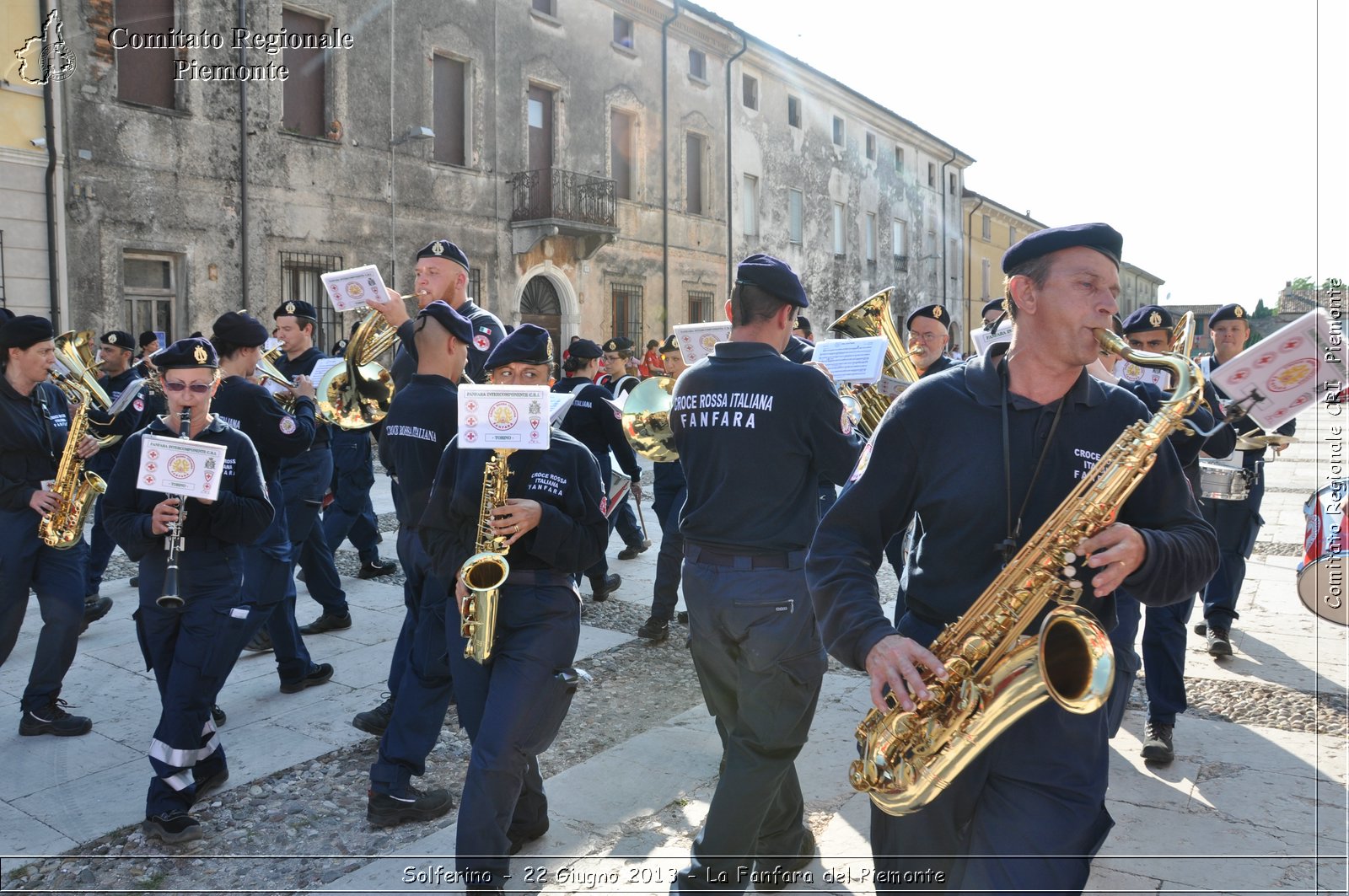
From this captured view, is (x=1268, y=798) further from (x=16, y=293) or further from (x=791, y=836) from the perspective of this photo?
(x=16, y=293)

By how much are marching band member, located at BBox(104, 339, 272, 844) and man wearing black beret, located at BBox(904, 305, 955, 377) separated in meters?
4.28

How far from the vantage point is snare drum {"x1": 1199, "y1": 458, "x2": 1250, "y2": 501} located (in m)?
5.34

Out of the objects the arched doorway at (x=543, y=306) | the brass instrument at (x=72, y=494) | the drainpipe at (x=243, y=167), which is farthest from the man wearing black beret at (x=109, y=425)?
the arched doorway at (x=543, y=306)

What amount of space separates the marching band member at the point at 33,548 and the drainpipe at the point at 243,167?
11.2m

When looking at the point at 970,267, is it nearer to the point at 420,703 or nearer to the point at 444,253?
the point at 444,253

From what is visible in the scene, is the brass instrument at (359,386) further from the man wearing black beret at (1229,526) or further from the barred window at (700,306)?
the barred window at (700,306)

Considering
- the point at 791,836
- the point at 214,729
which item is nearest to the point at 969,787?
the point at 791,836

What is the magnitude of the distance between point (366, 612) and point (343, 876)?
3.94 metres

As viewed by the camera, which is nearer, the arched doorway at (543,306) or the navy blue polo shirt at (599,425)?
the navy blue polo shirt at (599,425)

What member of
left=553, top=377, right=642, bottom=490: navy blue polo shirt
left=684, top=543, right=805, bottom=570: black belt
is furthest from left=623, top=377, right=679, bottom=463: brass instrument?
left=684, top=543, right=805, bottom=570: black belt

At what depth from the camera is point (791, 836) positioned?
377cm

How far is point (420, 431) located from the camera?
14.2 feet

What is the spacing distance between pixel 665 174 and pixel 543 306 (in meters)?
5.60

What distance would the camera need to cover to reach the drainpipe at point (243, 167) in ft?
51.6
